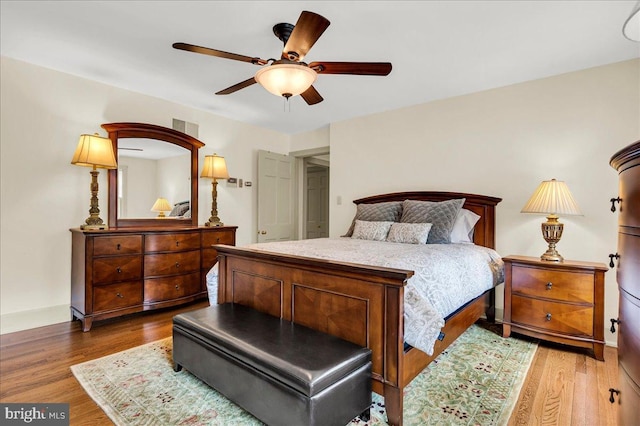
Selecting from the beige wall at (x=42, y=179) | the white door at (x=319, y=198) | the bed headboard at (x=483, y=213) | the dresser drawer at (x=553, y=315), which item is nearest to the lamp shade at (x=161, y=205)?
the beige wall at (x=42, y=179)

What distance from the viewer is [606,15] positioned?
2137 mm

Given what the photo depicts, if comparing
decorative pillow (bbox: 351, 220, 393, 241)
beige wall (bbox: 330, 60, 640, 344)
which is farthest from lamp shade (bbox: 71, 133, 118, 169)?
beige wall (bbox: 330, 60, 640, 344)

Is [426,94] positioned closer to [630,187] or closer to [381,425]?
[630,187]

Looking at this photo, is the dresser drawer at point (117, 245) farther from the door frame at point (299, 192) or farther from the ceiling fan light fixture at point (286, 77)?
the door frame at point (299, 192)

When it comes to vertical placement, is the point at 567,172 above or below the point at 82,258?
above

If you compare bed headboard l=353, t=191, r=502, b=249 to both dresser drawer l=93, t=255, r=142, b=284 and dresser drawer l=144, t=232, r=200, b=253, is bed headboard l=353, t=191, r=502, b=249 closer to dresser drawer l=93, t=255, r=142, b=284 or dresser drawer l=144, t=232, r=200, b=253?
dresser drawer l=144, t=232, r=200, b=253

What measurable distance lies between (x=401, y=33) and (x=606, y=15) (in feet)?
4.41

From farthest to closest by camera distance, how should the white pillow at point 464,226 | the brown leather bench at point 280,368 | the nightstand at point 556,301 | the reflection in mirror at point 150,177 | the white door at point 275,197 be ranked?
the white door at point 275,197 → the reflection in mirror at point 150,177 → the white pillow at point 464,226 → the nightstand at point 556,301 → the brown leather bench at point 280,368

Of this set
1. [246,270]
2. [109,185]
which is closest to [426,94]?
[246,270]

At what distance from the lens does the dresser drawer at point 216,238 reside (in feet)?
12.5

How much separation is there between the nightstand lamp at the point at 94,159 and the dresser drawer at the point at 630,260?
3.74 meters

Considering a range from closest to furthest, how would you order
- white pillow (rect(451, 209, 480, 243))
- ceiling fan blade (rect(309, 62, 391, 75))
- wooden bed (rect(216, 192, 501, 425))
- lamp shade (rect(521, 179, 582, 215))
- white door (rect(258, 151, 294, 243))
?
wooden bed (rect(216, 192, 501, 425))
ceiling fan blade (rect(309, 62, 391, 75))
lamp shade (rect(521, 179, 582, 215))
white pillow (rect(451, 209, 480, 243))
white door (rect(258, 151, 294, 243))

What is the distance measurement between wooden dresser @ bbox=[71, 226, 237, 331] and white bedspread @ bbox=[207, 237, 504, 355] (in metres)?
1.06

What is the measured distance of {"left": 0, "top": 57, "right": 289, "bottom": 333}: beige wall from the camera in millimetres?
2885
